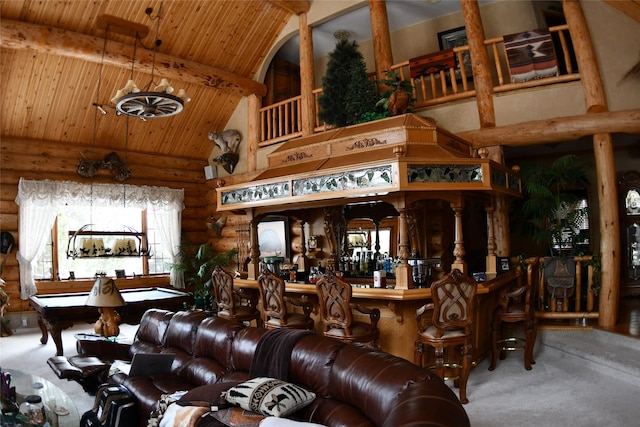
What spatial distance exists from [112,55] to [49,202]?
305 cm

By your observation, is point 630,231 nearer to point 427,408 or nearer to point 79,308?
point 427,408

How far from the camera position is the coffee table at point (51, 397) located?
3.04 metres

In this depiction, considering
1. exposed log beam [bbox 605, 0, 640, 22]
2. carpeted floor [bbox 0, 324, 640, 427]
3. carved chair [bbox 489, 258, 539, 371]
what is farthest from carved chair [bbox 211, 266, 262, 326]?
exposed log beam [bbox 605, 0, 640, 22]

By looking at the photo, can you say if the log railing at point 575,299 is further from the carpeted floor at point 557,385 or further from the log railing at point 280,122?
the log railing at point 280,122

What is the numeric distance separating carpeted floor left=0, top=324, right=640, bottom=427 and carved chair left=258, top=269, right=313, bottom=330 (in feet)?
6.05

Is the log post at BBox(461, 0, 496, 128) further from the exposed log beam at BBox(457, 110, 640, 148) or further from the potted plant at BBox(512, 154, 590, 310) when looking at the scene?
the potted plant at BBox(512, 154, 590, 310)

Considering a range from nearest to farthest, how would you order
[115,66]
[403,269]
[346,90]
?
[403,269] < [346,90] < [115,66]

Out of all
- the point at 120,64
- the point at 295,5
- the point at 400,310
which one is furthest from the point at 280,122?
the point at 400,310

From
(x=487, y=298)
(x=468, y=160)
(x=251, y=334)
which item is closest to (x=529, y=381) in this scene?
(x=487, y=298)

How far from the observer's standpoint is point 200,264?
10.3m

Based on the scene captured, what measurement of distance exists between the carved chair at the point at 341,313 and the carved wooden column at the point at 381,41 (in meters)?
3.98

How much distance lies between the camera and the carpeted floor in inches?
156

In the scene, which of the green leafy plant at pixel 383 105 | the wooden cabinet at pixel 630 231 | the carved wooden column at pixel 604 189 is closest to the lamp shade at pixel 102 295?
the green leafy plant at pixel 383 105

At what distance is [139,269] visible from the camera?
1014cm
